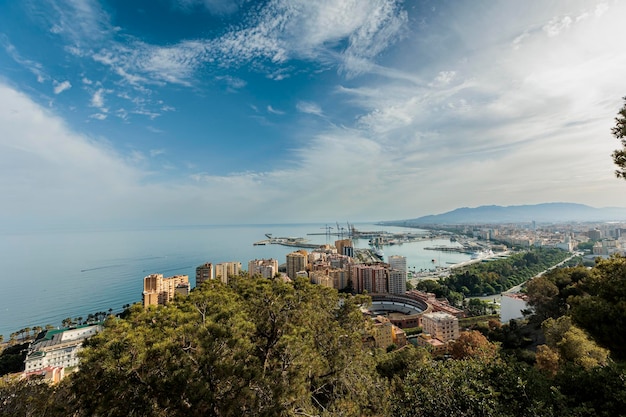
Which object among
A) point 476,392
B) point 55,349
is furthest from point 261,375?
point 55,349

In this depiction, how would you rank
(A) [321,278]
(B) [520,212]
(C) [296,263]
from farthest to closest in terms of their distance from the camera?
1. (B) [520,212]
2. (C) [296,263]
3. (A) [321,278]

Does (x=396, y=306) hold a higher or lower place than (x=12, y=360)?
lower

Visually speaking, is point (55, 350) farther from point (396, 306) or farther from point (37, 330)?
point (396, 306)

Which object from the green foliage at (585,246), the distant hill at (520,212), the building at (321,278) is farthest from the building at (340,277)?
the distant hill at (520,212)

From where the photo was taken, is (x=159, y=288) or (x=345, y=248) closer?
(x=159, y=288)

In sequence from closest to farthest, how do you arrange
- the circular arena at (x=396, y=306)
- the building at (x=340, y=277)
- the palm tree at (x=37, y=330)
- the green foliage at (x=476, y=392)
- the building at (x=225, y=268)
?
the green foliage at (x=476, y=392) < the palm tree at (x=37, y=330) < the circular arena at (x=396, y=306) < the building at (x=340, y=277) < the building at (x=225, y=268)

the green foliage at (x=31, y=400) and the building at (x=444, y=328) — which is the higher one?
the green foliage at (x=31, y=400)

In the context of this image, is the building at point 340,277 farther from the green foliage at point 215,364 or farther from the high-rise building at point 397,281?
the green foliage at point 215,364

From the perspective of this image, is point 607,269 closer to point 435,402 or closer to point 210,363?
point 435,402

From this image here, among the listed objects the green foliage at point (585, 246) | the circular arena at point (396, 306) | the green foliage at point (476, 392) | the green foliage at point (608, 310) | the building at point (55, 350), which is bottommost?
the circular arena at point (396, 306)
